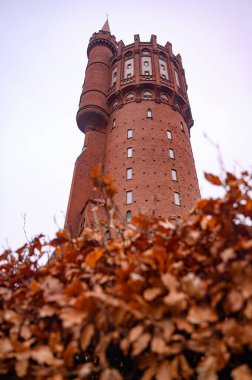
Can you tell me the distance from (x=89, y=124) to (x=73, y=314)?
28.1m

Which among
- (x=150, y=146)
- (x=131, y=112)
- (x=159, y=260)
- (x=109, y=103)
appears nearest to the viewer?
(x=159, y=260)

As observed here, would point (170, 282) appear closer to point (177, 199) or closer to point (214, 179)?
point (214, 179)

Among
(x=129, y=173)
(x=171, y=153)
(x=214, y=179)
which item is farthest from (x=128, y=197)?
(x=214, y=179)

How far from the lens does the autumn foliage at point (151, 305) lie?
7.46 ft

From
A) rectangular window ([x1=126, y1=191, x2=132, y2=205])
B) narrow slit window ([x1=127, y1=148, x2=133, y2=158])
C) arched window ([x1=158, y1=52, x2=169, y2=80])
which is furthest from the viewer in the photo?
arched window ([x1=158, y1=52, x2=169, y2=80])

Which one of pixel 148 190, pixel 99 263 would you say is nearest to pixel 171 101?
pixel 148 190

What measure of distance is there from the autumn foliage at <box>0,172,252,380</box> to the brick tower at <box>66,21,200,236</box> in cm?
1838

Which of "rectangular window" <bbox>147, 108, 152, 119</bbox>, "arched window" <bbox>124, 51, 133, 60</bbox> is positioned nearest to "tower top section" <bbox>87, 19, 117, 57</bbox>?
"arched window" <bbox>124, 51, 133, 60</bbox>

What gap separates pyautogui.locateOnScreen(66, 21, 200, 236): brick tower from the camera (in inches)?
918

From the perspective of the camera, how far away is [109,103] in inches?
1200

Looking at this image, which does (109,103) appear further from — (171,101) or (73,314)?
(73,314)

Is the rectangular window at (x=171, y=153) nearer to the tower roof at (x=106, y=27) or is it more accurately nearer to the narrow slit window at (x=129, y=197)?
the narrow slit window at (x=129, y=197)

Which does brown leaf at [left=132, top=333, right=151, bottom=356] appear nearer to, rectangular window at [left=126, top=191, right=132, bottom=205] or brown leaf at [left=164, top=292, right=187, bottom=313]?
brown leaf at [left=164, top=292, right=187, bottom=313]

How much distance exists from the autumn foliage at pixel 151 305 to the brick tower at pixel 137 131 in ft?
60.3
